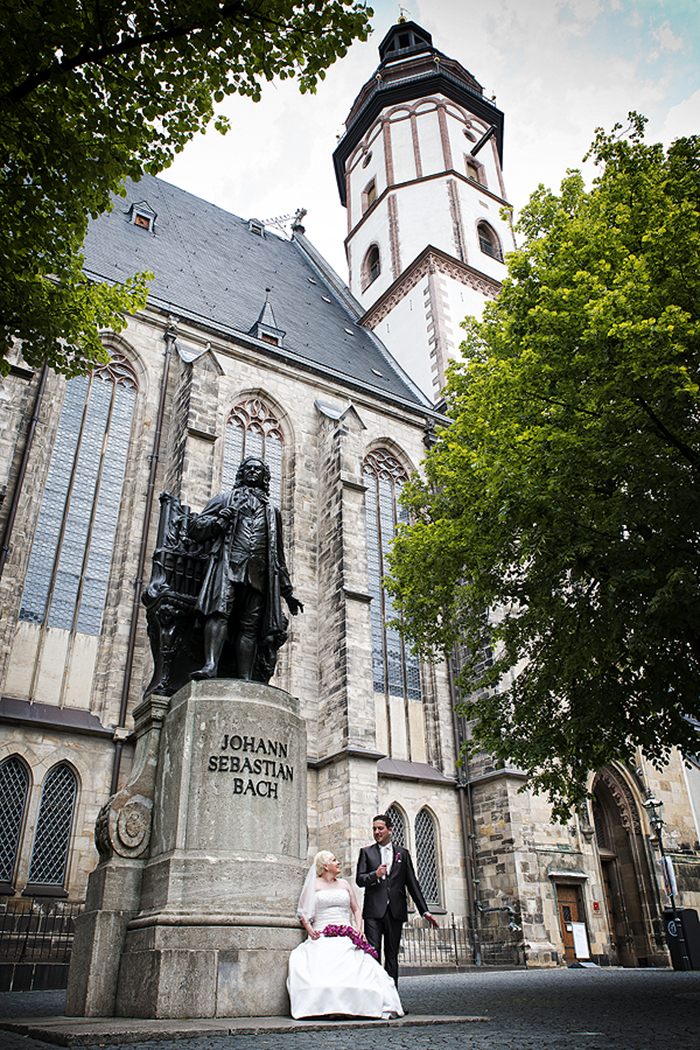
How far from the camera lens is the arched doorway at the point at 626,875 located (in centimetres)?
1573

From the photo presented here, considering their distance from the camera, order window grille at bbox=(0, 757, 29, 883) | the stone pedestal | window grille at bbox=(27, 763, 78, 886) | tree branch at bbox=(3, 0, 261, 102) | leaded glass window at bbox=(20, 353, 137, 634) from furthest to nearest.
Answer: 1. leaded glass window at bbox=(20, 353, 137, 634)
2. window grille at bbox=(27, 763, 78, 886)
3. window grille at bbox=(0, 757, 29, 883)
4. tree branch at bbox=(3, 0, 261, 102)
5. the stone pedestal

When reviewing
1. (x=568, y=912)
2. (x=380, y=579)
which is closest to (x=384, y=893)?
(x=568, y=912)

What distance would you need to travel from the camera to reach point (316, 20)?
5297 millimetres

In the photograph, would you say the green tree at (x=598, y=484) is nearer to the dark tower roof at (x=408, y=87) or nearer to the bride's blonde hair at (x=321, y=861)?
the bride's blonde hair at (x=321, y=861)

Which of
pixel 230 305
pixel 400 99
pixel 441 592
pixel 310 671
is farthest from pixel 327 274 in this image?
pixel 441 592

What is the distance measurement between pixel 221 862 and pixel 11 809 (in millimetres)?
7820

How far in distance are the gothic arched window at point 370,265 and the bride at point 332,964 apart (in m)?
28.0

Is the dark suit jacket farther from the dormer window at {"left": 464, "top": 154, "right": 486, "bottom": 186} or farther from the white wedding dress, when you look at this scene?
the dormer window at {"left": 464, "top": 154, "right": 486, "bottom": 186}

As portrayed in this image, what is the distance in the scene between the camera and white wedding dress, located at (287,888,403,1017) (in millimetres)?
4254

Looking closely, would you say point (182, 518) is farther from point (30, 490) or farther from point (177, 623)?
point (30, 490)

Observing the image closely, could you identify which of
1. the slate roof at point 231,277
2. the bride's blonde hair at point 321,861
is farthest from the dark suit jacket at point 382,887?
the slate roof at point 231,277

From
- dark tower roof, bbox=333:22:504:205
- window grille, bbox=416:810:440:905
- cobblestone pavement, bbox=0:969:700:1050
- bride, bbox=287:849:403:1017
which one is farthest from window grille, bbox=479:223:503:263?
bride, bbox=287:849:403:1017

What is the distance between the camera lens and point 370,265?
100 ft

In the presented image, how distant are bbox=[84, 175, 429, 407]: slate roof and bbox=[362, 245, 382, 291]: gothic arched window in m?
1.23
